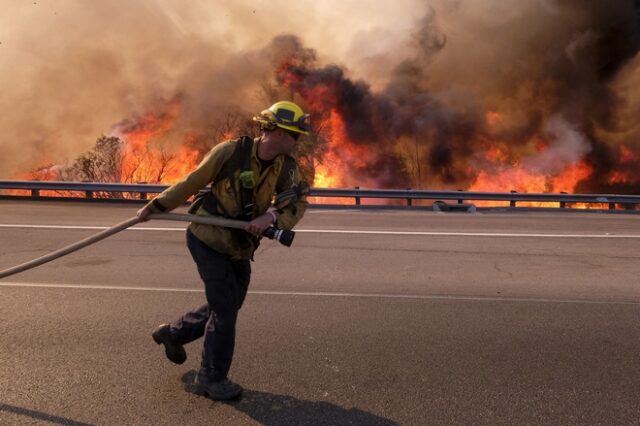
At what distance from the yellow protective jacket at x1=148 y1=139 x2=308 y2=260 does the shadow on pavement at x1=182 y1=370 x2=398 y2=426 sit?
2.78ft

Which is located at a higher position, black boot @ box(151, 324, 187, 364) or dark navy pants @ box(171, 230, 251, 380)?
dark navy pants @ box(171, 230, 251, 380)

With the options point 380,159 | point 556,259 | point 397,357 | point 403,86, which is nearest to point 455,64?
point 403,86

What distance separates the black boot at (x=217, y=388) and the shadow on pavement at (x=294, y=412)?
2.0 inches

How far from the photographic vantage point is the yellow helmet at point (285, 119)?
119 inches

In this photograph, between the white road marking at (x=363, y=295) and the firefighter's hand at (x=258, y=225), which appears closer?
the firefighter's hand at (x=258, y=225)

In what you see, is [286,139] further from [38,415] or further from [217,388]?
[38,415]

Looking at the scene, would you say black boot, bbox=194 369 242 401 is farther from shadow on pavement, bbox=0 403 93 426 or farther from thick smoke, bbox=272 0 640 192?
thick smoke, bbox=272 0 640 192

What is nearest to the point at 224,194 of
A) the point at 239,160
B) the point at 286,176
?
the point at 239,160

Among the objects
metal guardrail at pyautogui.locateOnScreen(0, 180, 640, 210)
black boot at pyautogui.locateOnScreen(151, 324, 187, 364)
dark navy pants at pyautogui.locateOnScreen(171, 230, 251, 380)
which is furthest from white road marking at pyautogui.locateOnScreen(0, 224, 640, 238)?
dark navy pants at pyautogui.locateOnScreen(171, 230, 251, 380)

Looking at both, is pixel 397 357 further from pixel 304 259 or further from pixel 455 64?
pixel 455 64

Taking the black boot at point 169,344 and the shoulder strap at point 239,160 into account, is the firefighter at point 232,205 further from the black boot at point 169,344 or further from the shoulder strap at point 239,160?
the black boot at point 169,344

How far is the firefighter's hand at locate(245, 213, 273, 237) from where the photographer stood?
3.02m

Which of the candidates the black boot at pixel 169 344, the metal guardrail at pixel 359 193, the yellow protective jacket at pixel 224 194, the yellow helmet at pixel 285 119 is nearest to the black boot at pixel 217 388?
the black boot at pixel 169 344

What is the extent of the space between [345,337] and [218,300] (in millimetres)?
1503
